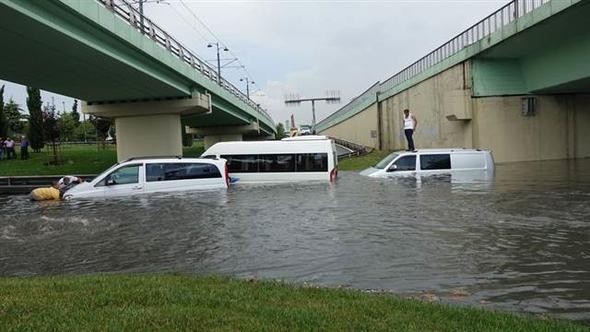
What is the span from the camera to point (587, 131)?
3111cm

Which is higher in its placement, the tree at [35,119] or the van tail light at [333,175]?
the tree at [35,119]

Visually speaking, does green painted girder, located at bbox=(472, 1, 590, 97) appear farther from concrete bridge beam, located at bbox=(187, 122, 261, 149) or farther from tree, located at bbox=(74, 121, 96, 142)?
tree, located at bbox=(74, 121, 96, 142)

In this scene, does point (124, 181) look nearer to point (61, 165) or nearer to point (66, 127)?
point (61, 165)

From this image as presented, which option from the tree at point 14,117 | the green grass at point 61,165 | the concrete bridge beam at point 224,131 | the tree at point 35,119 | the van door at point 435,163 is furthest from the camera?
the tree at point 14,117

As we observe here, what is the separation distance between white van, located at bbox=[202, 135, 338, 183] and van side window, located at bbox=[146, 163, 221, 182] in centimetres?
246

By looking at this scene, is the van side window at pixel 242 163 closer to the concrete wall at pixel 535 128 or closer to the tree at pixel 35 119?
the concrete wall at pixel 535 128

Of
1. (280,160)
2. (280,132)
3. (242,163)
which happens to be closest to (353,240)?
(280,160)

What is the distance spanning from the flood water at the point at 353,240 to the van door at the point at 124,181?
3.08ft

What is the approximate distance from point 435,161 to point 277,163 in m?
5.30

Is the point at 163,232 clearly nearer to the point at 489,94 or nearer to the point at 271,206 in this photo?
the point at 271,206

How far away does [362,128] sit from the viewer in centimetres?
5906

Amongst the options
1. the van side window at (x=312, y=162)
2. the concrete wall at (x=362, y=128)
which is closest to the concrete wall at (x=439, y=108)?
the concrete wall at (x=362, y=128)

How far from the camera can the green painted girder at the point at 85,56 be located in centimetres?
1767

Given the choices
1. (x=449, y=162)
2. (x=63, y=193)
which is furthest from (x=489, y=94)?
(x=63, y=193)
